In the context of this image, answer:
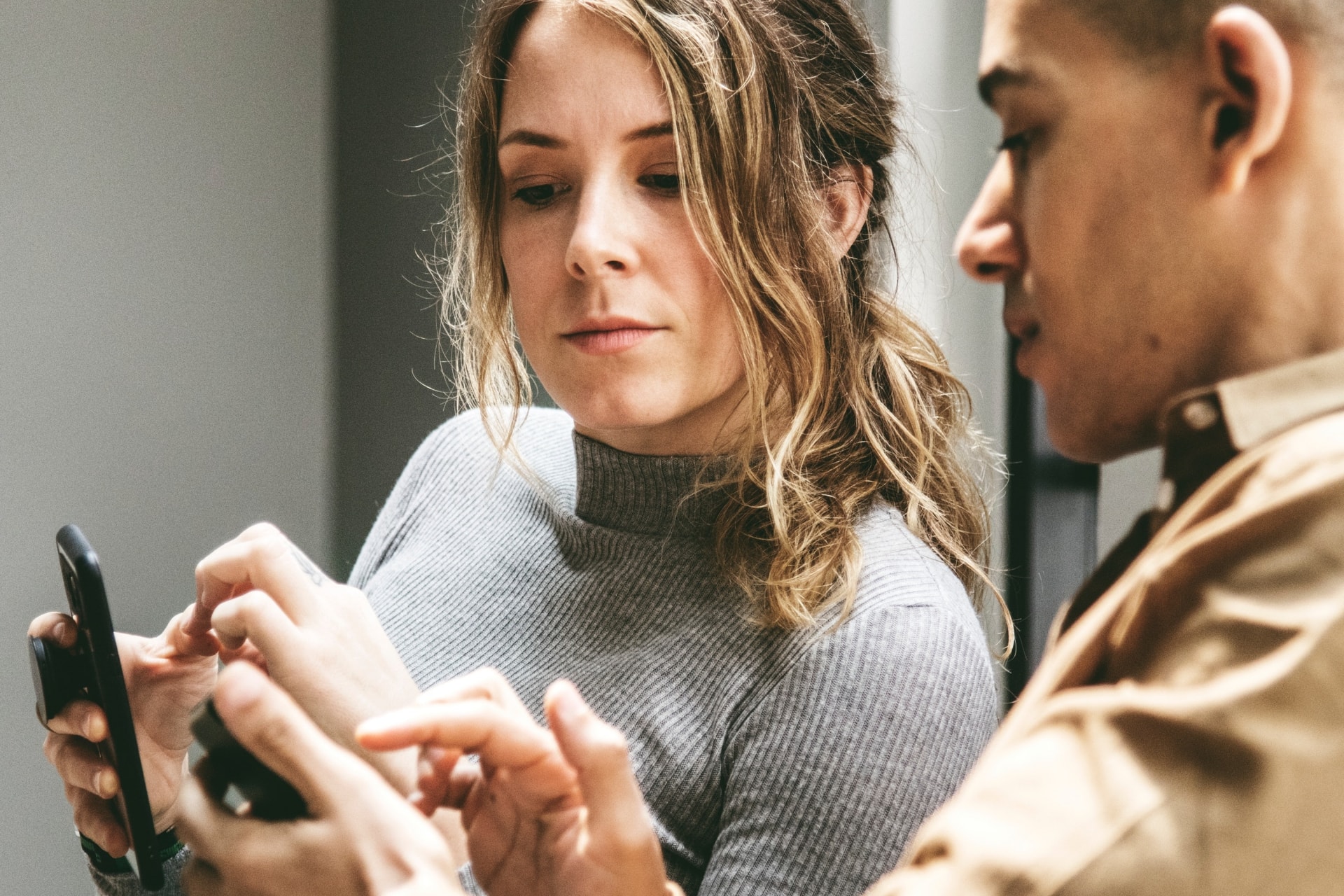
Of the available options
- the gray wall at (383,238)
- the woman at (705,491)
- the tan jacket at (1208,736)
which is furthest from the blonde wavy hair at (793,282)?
the gray wall at (383,238)

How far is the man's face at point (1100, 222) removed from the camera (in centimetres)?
44

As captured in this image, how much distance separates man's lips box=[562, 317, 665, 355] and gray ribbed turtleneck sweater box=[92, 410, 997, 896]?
0.14 m

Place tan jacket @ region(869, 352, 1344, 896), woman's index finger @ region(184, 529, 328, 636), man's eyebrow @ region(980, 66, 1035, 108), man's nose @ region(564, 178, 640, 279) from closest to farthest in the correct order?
tan jacket @ region(869, 352, 1344, 896) < man's eyebrow @ region(980, 66, 1035, 108) < woman's index finger @ region(184, 529, 328, 636) < man's nose @ region(564, 178, 640, 279)

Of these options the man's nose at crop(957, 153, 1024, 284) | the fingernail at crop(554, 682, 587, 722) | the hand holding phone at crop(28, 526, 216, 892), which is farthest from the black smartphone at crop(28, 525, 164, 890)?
the man's nose at crop(957, 153, 1024, 284)

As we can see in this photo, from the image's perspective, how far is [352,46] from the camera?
7.18ft

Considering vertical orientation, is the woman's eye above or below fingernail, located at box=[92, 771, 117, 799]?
above

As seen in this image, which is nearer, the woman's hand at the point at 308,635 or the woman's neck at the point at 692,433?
the woman's hand at the point at 308,635

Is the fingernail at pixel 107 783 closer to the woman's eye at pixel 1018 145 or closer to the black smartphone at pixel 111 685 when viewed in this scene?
the black smartphone at pixel 111 685

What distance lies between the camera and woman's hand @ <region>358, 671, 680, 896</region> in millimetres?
579

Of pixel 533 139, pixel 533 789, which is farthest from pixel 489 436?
pixel 533 789

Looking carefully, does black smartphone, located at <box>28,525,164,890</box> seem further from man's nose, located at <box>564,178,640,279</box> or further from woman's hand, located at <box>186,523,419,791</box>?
man's nose, located at <box>564,178,640,279</box>

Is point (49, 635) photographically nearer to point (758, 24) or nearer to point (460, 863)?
point (460, 863)

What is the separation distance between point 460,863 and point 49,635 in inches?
14.3

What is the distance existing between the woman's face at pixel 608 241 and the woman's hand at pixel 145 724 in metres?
0.39
